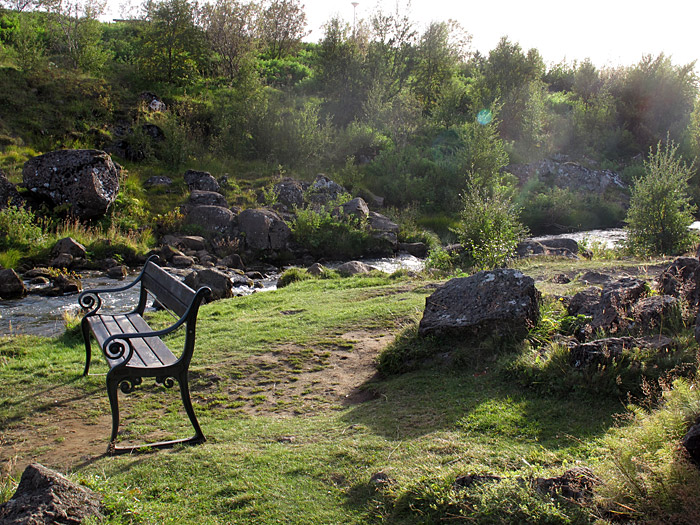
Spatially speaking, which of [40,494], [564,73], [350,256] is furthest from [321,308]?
[564,73]

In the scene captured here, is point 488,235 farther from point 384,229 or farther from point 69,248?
point 69,248

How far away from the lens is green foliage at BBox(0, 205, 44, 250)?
17266mm

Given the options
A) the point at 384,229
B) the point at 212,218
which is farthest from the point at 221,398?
the point at 384,229

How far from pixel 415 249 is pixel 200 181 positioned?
33.6ft

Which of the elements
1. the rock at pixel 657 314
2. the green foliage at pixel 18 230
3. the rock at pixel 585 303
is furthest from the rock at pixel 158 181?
the rock at pixel 657 314

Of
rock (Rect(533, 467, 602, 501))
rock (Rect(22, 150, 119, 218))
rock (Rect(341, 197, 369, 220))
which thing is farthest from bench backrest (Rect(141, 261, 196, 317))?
rock (Rect(341, 197, 369, 220))

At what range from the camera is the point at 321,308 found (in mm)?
9992

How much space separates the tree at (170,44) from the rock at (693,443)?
118 feet

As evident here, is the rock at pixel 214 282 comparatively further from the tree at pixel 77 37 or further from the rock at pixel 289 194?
the tree at pixel 77 37

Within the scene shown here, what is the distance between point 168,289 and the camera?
6527 millimetres

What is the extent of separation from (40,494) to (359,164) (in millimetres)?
30220

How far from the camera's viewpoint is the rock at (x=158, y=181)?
24250mm

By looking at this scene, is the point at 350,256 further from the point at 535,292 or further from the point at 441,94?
the point at 441,94

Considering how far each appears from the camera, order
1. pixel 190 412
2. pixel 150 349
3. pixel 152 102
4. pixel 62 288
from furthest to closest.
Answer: pixel 152 102
pixel 62 288
pixel 150 349
pixel 190 412
